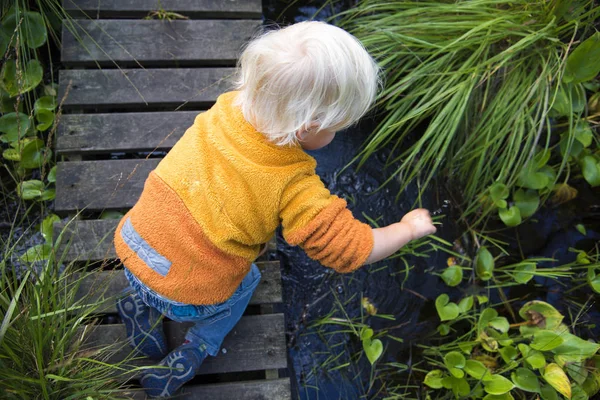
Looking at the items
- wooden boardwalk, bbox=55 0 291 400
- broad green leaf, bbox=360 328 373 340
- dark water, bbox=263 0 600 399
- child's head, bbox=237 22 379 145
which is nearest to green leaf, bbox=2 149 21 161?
wooden boardwalk, bbox=55 0 291 400

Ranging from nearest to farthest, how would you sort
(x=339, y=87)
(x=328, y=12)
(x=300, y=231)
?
(x=339, y=87) < (x=300, y=231) < (x=328, y=12)

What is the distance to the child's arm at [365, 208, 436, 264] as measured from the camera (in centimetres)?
121

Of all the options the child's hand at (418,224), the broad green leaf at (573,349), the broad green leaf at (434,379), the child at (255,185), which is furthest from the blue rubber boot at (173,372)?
the broad green leaf at (573,349)

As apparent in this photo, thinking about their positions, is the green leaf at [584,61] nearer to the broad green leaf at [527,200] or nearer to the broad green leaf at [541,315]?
the broad green leaf at [527,200]

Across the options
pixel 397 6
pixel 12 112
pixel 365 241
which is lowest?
pixel 12 112

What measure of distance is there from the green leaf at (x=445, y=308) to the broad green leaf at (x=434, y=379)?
0.62 ft

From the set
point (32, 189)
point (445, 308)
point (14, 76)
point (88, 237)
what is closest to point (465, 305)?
point (445, 308)

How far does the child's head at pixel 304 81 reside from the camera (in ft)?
3.18

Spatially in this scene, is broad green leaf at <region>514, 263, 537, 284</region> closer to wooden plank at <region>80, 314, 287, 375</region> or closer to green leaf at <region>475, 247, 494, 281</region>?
green leaf at <region>475, 247, 494, 281</region>

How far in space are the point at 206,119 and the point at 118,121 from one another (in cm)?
66

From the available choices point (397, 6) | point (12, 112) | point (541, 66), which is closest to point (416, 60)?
point (397, 6)

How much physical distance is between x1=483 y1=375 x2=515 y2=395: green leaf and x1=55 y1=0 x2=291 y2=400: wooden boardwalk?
638 mm

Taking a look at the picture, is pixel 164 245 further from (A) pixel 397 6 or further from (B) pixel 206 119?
(A) pixel 397 6

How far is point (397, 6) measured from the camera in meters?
1.86
